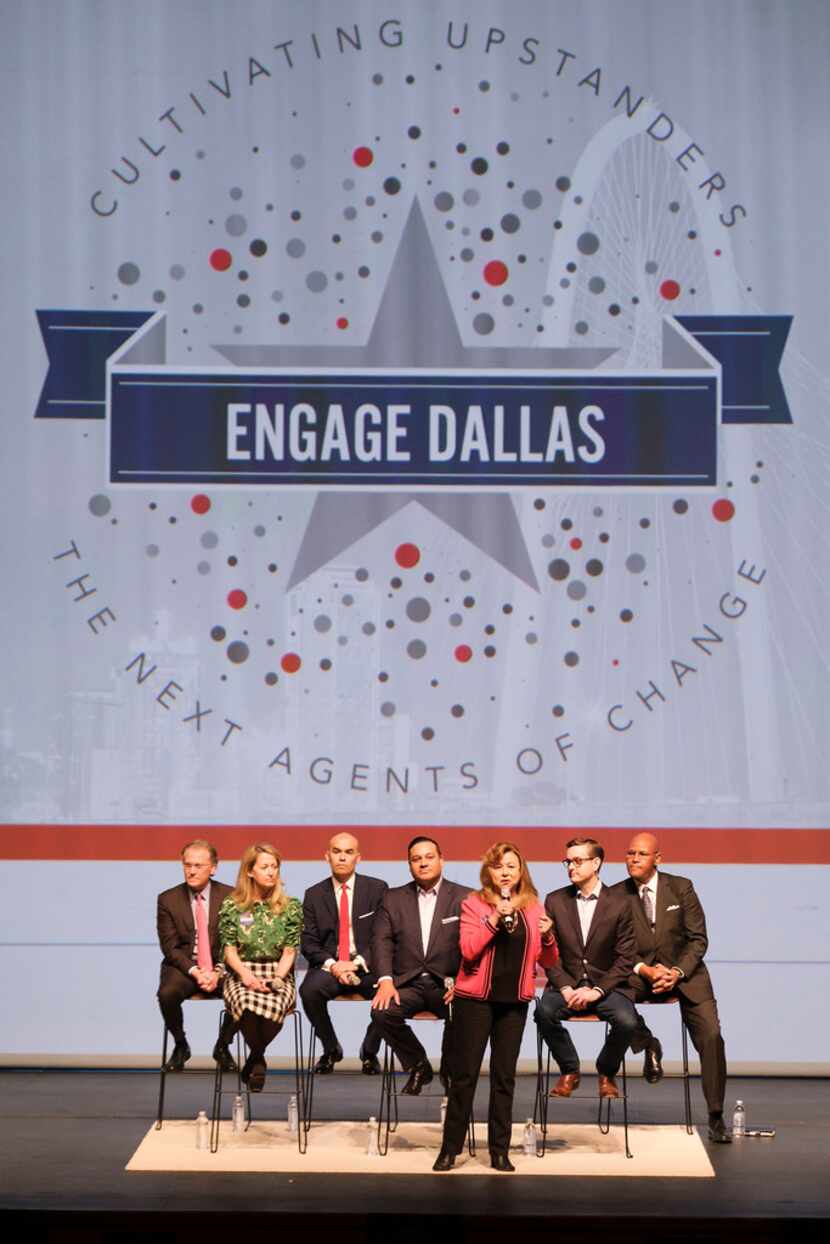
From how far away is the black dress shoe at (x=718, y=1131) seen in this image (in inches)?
231

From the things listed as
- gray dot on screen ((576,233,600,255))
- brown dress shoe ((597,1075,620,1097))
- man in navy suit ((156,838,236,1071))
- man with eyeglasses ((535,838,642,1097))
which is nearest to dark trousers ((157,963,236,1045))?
man in navy suit ((156,838,236,1071))

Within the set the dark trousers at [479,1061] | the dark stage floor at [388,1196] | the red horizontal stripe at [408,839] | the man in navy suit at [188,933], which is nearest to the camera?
the dark stage floor at [388,1196]

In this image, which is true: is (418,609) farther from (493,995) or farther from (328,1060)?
(493,995)

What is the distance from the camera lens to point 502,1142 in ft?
17.9

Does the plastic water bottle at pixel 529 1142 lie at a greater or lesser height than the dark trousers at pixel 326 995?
lesser

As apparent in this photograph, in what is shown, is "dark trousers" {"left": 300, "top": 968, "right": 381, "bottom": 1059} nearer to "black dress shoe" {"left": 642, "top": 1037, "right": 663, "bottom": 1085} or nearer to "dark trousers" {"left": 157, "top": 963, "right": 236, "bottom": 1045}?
"dark trousers" {"left": 157, "top": 963, "right": 236, "bottom": 1045}

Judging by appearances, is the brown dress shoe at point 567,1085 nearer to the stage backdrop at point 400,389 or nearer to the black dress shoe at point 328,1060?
the black dress shoe at point 328,1060

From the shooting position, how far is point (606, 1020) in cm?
591

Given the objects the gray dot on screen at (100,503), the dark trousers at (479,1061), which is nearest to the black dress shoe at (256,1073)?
the dark trousers at (479,1061)

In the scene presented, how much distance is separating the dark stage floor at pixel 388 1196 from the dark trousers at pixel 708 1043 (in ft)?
0.58

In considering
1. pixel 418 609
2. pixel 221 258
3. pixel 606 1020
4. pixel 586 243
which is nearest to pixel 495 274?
pixel 586 243


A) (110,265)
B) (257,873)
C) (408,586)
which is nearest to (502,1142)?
(257,873)

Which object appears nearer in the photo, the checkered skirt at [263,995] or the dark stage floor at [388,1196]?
the dark stage floor at [388,1196]

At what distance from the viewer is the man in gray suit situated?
19.6 ft
